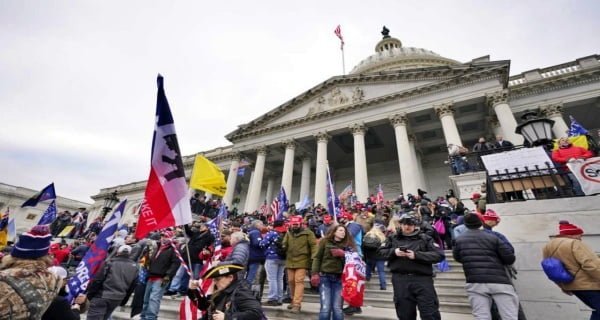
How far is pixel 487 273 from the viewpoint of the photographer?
311cm

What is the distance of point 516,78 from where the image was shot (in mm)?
19734

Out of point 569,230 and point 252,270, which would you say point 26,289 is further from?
point 569,230

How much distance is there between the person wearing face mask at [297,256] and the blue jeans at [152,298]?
7.55 feet

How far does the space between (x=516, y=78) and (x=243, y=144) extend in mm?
22487

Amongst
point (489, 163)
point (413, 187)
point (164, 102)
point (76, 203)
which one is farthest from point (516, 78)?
point (76, 203)

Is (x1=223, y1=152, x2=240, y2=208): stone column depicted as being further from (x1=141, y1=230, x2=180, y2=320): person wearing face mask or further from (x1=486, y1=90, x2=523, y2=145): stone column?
(x1=486, y1=90, x2=523, y2=145): stone column

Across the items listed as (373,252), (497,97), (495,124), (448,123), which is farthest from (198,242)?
(495,124)

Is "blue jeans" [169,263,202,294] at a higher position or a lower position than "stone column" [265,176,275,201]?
lower

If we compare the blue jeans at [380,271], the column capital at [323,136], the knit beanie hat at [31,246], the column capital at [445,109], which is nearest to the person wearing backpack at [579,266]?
the blue jeans at [380,271]

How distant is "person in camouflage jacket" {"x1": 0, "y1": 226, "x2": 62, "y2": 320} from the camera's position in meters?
1.66

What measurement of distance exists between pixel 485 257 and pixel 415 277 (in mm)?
840

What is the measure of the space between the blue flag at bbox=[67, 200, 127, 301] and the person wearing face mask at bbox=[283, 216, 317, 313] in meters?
2.84

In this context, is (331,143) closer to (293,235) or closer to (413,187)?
(413,187)

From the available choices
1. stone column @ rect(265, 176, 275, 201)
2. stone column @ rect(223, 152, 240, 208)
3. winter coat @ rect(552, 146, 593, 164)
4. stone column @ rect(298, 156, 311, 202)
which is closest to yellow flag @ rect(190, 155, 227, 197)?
winter coat @ rect(552, 146, 593, 164)
